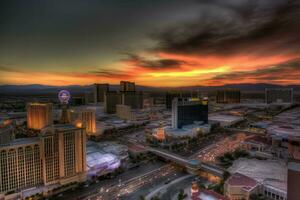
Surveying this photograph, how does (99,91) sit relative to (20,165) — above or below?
above

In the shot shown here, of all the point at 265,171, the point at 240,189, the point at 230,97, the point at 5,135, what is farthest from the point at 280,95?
the point at 5,135

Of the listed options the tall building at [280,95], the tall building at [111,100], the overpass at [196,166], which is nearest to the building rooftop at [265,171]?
the overpass at [196,166]

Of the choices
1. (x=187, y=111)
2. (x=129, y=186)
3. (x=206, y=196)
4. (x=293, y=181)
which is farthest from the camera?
(x=187, y=111)

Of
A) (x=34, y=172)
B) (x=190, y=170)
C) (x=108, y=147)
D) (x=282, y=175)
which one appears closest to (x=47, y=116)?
(x=108, y=147)

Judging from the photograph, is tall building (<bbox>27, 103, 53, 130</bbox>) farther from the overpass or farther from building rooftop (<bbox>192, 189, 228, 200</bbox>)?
building rooftop (<bbox>192, 189, 228, 200</bbox>)

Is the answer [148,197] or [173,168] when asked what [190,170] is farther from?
[148,197]

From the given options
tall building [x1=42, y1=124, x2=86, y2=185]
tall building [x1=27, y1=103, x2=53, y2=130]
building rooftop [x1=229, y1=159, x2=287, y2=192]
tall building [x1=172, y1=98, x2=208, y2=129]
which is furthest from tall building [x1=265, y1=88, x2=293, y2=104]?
tall building [x1=42, y1=124, x2=86, y2=185]

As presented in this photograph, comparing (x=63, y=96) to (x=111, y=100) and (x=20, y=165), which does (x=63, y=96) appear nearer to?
(x=20, y=165)
